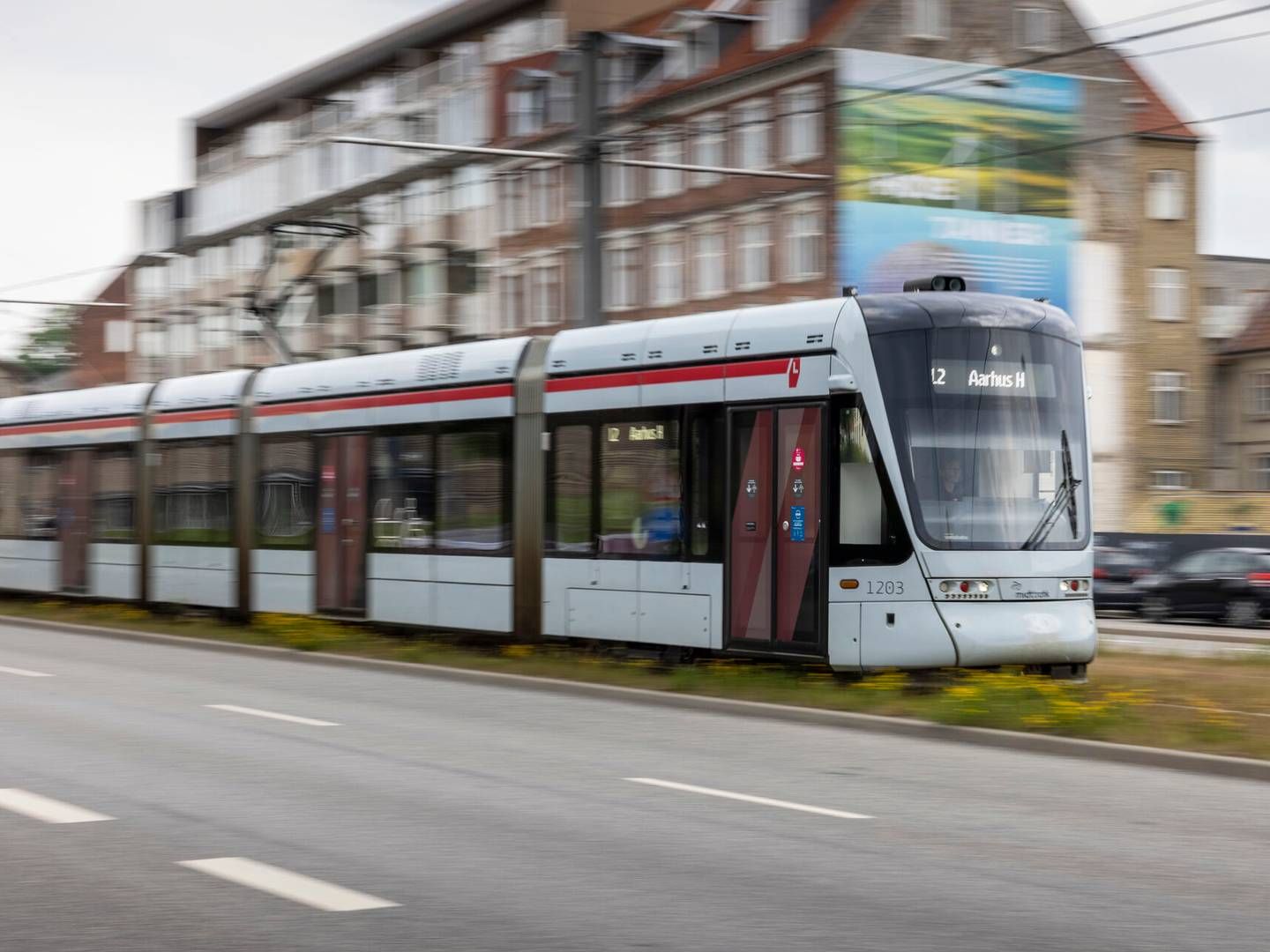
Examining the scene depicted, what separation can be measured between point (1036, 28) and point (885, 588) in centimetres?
3935

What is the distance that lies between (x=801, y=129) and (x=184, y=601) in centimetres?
2636

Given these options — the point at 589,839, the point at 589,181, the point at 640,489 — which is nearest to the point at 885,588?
the point at 640,489

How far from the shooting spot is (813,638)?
15695mm

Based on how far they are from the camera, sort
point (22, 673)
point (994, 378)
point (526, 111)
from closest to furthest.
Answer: point (994, 378) < point (22, 673) < point (526, 111)

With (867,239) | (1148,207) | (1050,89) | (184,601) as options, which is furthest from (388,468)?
(1148,207)

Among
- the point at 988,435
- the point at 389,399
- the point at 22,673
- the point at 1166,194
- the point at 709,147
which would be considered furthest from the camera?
the point at 1166,194

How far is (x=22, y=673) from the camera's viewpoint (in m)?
17.7

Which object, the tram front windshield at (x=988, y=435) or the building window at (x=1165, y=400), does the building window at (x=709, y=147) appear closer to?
the building window at (x=1165, y=400)

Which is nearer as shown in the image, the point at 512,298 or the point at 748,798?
the point at 748,798

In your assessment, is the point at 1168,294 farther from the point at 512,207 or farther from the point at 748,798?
the point at 748,798

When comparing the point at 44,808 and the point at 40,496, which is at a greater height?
the point at 40,496

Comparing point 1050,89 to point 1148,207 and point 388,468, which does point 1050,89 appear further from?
point 388,468

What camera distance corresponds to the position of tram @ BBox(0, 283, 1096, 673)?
50.7 ft

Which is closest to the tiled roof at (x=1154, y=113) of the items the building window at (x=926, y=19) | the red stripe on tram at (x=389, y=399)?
the building window at (x=926, y=19)
